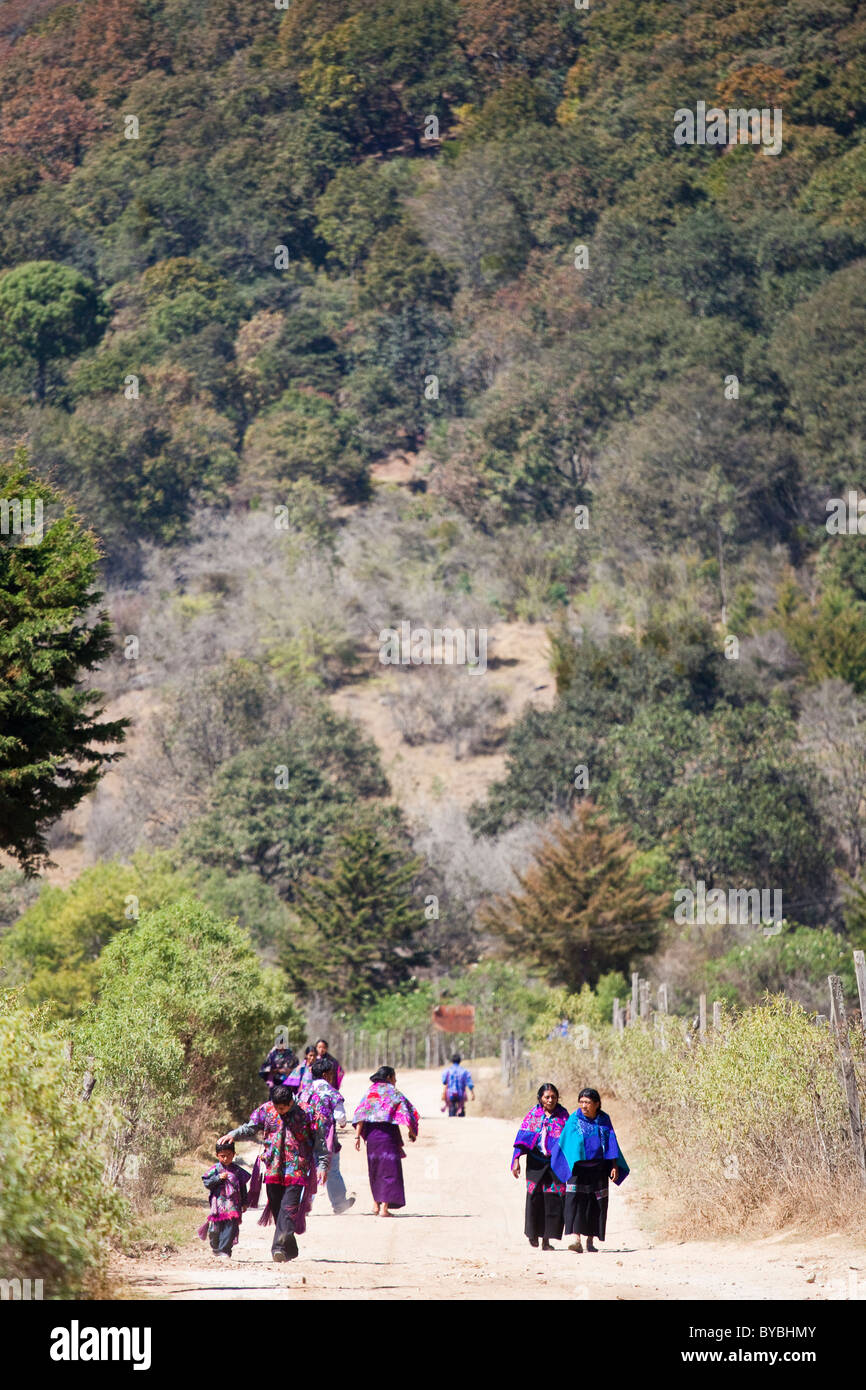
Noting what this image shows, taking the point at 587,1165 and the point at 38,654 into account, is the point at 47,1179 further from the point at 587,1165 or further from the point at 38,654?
the point at 38,654

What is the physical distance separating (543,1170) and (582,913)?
32.1 meters

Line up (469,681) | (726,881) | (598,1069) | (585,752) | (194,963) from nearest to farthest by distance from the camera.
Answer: (194,963) → (598,1069) → (726,881) → (585,752) → (469,681)

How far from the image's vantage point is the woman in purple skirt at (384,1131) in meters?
14.9

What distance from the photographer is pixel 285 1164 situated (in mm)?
11812

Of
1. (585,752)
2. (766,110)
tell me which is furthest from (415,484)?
(585,752)

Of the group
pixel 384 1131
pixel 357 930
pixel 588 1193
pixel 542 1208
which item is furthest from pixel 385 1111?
pixel 357 930

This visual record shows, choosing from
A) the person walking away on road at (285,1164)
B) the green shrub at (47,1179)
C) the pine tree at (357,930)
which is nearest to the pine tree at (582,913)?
the pine tree at (357,930)

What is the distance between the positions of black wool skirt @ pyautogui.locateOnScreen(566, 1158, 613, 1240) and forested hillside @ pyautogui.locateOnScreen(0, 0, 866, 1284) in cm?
393

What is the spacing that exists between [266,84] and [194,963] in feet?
480

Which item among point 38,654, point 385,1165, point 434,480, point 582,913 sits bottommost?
point 385,1165

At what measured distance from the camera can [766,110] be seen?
414 feet

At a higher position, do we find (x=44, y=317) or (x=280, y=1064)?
(x=44, y=317)

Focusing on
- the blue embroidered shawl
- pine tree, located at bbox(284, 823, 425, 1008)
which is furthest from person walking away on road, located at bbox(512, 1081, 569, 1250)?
pine tree, located at bbox(284, 823, 425, 1008)
